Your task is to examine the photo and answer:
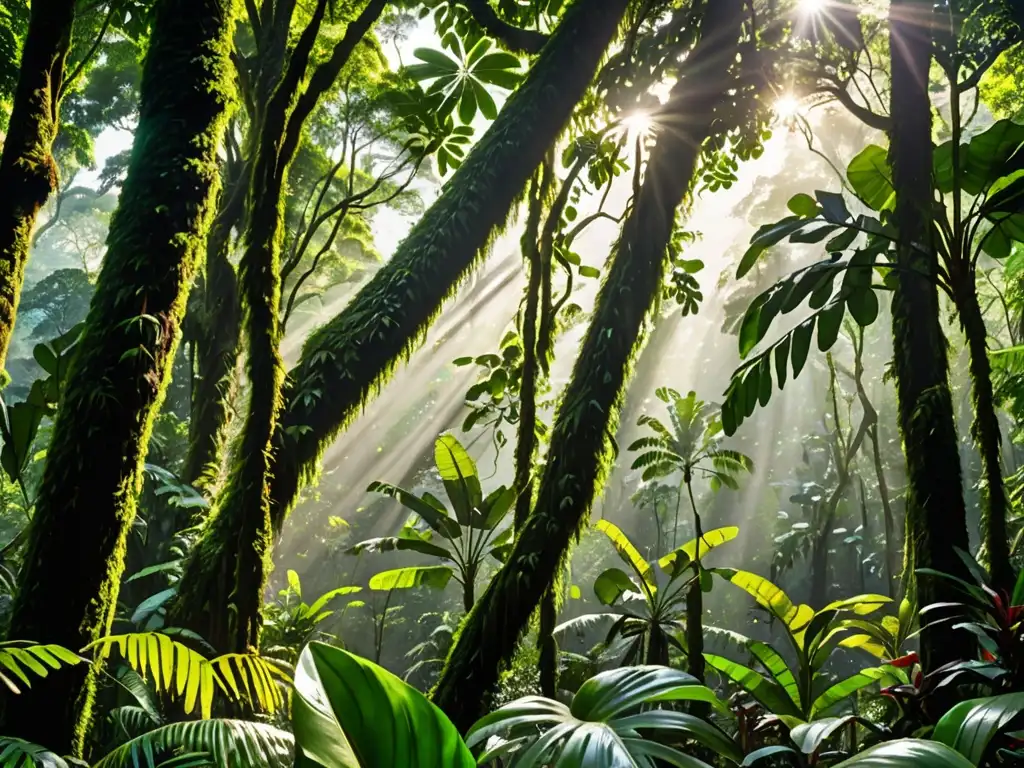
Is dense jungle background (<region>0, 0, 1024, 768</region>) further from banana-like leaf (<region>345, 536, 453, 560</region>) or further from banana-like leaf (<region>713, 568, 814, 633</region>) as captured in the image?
banana-like leaf (<region>345, 536, 453, 560</region>)

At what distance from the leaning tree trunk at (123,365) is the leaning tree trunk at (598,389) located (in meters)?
1.24

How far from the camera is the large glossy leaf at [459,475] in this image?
5164mm

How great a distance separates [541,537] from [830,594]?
2114cm

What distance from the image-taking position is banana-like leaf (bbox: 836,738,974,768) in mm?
941

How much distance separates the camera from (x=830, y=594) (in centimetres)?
2009

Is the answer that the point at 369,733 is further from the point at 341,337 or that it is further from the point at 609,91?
the point at 609,91

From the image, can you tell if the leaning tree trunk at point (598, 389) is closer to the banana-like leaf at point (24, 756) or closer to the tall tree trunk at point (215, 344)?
the banana-like leaf at point (24, 756)

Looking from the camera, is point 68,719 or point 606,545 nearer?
point 68,719

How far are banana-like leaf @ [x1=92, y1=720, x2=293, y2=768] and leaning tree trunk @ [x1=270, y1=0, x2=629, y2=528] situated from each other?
2.95 ft

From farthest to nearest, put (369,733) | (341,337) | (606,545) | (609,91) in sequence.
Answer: (606,545), (609,91), (341,337), (369,733)

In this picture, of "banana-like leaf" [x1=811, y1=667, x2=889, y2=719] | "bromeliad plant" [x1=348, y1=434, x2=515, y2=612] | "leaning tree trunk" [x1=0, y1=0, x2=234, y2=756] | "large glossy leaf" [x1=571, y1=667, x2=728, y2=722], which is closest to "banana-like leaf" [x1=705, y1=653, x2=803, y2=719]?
"banana-like leaf" [x1=811, y1=667, x2=889, y2=719]

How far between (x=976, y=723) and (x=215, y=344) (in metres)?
5.64

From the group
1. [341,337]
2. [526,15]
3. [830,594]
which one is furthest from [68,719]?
[830,594]

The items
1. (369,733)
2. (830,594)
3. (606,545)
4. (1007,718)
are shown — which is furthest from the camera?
(606,545)
